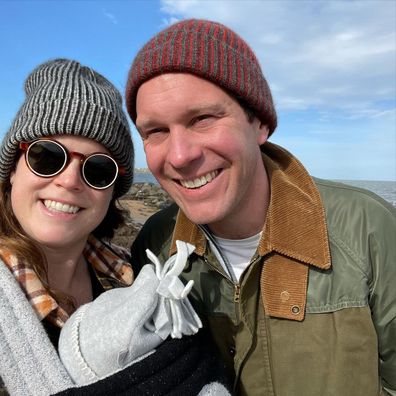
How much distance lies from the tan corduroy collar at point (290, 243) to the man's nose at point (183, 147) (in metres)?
0.67

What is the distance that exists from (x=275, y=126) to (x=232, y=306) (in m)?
1.37

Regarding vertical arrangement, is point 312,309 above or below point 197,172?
below

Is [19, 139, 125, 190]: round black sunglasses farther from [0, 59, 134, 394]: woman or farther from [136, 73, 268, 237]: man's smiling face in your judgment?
[136, 73, 268, 237]: man's smiling face

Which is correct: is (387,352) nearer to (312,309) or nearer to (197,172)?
(312,309)

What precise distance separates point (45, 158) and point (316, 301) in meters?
1.89

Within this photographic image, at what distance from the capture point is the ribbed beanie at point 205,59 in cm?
230

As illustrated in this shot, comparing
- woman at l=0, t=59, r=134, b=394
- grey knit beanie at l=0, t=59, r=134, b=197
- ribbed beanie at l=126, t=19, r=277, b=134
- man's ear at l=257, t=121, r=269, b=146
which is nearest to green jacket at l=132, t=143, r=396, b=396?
man's ear at l=257, t=121, r=269, b=146

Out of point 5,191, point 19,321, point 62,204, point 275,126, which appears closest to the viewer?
point 19,321

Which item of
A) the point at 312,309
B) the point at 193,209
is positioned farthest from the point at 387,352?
the point at 193,209

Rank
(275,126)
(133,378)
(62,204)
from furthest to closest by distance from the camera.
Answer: (275,126) → (62,204) → (133,378)

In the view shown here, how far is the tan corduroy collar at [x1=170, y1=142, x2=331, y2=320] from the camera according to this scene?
2.41m

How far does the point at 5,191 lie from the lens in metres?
2.54

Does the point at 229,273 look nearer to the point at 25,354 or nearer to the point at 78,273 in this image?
the point at 78,273

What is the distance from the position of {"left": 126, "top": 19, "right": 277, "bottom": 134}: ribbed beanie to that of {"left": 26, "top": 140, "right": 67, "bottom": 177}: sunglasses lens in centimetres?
67
